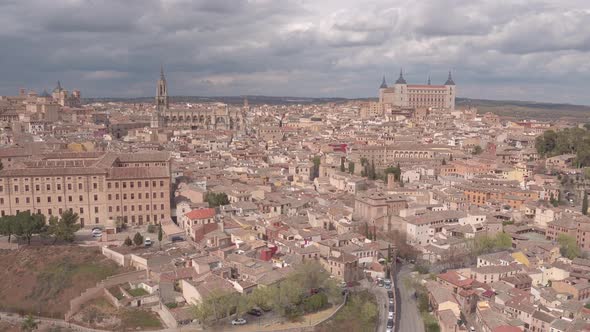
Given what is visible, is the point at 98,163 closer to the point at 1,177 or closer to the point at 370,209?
the point at 1,177

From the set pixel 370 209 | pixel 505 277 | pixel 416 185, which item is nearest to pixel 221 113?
pixel 416 185

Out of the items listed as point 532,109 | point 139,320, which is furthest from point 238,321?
point 532,109

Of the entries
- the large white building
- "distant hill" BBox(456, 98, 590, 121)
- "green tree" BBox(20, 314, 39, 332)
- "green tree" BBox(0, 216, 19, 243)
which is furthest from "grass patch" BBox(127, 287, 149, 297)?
"distant hill" BBox(456, 98, 590, 121)

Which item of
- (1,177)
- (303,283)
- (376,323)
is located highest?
(1,177)

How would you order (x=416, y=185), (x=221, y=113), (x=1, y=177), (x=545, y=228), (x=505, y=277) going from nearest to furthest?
1. (x=505, y=277)
2. (x=1, y=177)
3. (x=545, y=228)
4. (x=416, y=185)
5. (x=221, y=113)

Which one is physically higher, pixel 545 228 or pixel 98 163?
pixel 98 163

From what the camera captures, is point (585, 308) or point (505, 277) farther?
point (505, 277)

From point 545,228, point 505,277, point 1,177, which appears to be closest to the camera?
point 505,277

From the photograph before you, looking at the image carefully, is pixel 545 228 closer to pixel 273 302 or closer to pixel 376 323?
pixel 376 323
